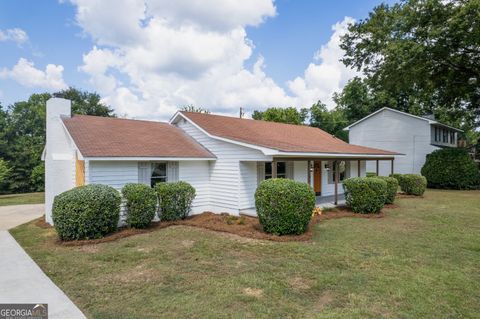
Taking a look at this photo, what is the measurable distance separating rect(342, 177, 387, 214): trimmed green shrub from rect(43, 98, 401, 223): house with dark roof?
1.58 metres

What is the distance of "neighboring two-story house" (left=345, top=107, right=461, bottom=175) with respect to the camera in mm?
24297

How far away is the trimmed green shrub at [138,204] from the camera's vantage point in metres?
8.91

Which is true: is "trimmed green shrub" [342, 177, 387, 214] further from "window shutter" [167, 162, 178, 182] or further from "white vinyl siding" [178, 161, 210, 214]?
"window shutter" [167, 162, 178, 182]

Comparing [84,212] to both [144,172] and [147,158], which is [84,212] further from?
[144,172]

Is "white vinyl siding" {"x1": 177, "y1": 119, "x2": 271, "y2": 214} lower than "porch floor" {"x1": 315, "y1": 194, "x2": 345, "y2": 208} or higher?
higher

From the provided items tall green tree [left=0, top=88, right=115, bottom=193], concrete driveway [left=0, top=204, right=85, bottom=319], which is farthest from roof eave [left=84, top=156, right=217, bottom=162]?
tall green tree [left=0, top=88, right=115, bottom=193]

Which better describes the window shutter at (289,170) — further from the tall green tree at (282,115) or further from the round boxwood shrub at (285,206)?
the tall green tree at (282,115)

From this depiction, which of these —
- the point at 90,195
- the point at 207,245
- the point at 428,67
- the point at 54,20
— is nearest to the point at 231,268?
the point at 207,245

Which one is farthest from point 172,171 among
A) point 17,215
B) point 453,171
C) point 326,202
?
point 453,171

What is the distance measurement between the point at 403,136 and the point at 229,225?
70.9ft

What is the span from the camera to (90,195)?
25.9 ft

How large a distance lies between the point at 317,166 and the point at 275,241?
869cm

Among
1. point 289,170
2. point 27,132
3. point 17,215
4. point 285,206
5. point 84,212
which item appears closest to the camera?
point 84,212

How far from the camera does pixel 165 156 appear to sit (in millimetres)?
10438
